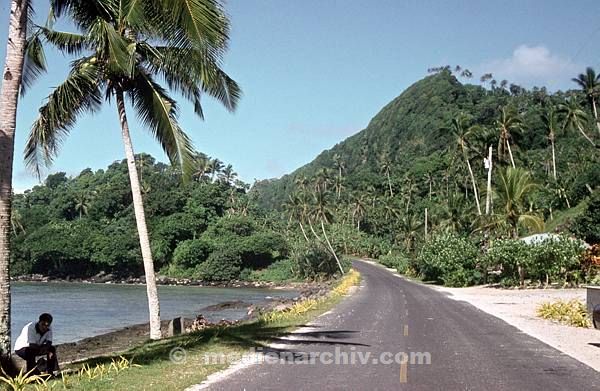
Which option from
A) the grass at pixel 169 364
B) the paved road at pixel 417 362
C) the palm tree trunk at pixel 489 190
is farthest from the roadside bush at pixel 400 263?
the grass at pixel 169 364

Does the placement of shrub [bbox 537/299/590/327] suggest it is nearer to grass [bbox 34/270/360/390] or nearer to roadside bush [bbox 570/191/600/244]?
grass [bbox 34/270/360/390]

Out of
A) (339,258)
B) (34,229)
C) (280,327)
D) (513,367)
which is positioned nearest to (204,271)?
(339,258)

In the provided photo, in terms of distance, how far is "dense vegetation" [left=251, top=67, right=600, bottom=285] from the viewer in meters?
46.2

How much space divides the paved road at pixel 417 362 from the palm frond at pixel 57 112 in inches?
290

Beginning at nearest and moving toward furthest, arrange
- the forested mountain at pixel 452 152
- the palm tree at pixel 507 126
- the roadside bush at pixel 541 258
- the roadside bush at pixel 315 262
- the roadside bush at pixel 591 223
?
the roadside bush at pixel 541 258 → the roadside bush at pixel 591 223 → the palm tree at pixel 507 126 → the forested mountain at pixel 452 152 → the roadside bush at pixel 315 262

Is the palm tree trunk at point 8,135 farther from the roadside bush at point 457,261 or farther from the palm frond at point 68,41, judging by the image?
the roadside bush at point 457,261

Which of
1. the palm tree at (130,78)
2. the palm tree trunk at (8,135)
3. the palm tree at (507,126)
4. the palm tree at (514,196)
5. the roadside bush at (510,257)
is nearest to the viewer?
the palm tree trunk at (8,135)

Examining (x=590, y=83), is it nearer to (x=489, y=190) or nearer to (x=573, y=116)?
(x=573, y=116)

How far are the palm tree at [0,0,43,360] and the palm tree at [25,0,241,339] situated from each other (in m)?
2.09

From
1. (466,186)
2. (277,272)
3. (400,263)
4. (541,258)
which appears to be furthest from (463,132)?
(277,272)

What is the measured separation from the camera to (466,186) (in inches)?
3676

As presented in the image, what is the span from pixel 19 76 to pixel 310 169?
189553 mm

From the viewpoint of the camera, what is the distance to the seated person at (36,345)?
10.1 m

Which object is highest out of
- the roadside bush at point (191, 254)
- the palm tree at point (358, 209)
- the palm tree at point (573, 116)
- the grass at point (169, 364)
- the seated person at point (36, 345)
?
the palm tree at point (573, 116)
